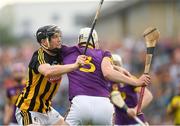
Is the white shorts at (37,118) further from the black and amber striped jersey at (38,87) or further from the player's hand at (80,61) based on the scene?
the player's hand at (80,61)

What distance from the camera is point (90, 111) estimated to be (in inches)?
535

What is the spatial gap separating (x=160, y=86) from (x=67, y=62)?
12477mm

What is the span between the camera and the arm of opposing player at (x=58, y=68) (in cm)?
1324

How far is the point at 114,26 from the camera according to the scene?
191ft

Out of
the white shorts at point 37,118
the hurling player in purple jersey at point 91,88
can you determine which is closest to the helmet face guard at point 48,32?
the hurling player in purple jersey at point 91,88

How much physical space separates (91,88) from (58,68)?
642mm

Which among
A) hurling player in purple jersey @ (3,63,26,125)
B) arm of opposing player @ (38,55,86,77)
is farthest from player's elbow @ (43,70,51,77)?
hurling player in purple jersey @ (3,63,26,125)

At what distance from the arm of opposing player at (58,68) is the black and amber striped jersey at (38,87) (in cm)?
17

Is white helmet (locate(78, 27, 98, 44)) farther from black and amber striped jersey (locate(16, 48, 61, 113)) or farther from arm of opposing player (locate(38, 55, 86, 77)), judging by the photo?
arm of opposing player (locate(38, 55, 86, 77))

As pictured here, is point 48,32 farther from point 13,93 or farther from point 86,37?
point 13,93

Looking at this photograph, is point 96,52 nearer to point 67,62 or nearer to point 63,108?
point 67,62

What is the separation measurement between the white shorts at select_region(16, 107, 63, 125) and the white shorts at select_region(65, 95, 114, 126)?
557 millimetres

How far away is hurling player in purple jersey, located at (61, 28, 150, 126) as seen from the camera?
13586 millimetres

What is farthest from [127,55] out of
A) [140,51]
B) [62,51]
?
[62,51]
